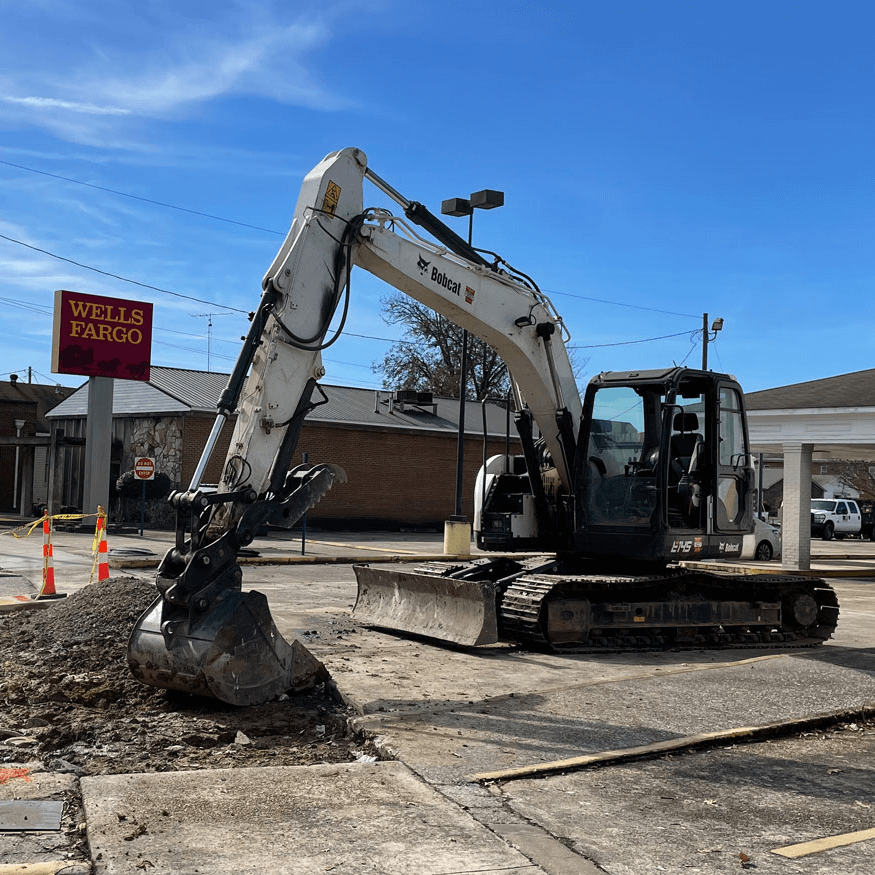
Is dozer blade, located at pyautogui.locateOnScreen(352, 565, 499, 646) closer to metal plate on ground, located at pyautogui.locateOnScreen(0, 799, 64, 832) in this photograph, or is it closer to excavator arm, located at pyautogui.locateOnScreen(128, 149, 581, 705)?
excavator arm, located at pyautogui.locateOnScreen(128, 149, 581, 705)

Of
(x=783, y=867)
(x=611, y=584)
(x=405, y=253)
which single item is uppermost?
(x=405, y=253)

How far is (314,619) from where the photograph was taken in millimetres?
12883

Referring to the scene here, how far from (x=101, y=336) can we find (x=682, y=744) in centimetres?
2602

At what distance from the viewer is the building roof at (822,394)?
77.9 ft

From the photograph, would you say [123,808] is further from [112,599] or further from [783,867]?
[112,599]

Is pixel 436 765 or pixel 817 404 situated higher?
pixel 817 404

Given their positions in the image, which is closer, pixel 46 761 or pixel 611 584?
pixel 46 761

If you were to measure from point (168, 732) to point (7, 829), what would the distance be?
6.85ft

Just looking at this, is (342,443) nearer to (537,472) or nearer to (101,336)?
(101,336)

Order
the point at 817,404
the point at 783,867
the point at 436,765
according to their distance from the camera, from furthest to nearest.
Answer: the point at 817,404 < the point at 436,765 < the point at 783,867

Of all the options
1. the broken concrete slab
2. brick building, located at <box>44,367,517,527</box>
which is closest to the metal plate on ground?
the broken concrete slab

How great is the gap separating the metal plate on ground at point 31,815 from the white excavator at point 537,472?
2836mm

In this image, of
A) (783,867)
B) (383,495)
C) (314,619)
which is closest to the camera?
(783,867)

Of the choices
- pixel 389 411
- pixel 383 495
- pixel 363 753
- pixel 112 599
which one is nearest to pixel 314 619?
pixel 112 599
